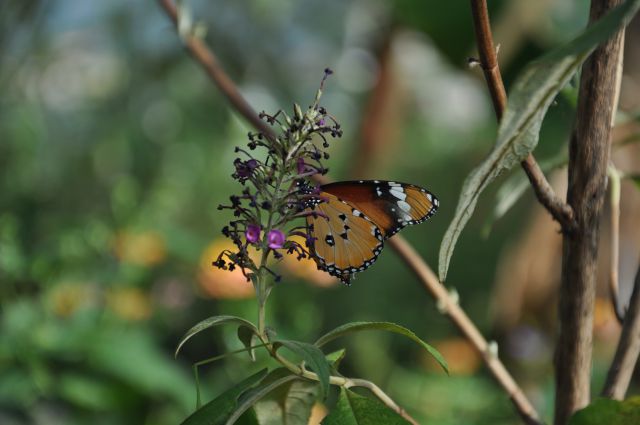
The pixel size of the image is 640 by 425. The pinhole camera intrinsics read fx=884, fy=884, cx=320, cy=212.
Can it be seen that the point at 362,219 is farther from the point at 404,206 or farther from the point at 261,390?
the point at 261,390

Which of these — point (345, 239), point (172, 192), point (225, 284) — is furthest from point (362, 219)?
point (172, 192)

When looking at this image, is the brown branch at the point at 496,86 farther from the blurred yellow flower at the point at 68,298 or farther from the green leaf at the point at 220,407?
the blurred yellow flower at the point at 68,298

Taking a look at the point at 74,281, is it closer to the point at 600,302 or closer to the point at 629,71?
the point at 600,302

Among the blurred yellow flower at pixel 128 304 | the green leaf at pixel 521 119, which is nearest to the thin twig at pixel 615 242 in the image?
the green leaf at pixel 521 119

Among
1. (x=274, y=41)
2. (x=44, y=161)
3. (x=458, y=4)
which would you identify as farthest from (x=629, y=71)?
(x=44, y=161)

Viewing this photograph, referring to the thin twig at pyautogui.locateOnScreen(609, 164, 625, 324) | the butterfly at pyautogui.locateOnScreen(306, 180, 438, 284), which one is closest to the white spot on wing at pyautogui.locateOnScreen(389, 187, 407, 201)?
the butterfly at pyautogui.locateOnScreen(306, 180, 438, 284)

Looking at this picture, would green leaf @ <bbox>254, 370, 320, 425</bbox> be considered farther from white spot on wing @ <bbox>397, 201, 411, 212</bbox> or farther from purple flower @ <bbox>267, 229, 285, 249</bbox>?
white spot on wing @ <bbox>397, 201, 411, 212</bbox>

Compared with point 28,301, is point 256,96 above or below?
above
